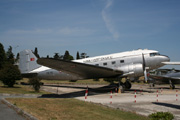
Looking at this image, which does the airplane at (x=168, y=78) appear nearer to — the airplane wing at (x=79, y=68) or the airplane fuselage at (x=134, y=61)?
the airplane fuselage at (x=134, y=61)

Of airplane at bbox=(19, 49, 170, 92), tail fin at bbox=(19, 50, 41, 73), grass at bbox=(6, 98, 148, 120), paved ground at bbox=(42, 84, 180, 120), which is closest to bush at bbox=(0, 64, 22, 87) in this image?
tail fin at bbox=(19, 50, 41, 73)

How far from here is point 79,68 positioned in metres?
17.5

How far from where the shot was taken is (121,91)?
19.2m

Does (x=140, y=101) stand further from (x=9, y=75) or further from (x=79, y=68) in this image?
(x=9, y=75)

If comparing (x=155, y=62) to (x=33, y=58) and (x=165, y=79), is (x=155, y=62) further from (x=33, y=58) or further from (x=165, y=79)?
(x=33, y=58)

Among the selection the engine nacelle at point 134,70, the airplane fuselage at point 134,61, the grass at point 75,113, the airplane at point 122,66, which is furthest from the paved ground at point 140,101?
the airplane fuselage at point 134,61

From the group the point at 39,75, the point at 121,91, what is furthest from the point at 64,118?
the point at 39,75

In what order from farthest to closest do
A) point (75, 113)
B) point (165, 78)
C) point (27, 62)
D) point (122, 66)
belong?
point (165, 78) < point (27, 62) < point (122, 66) < point (75, 113)

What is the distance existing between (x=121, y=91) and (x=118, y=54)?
4558 mm

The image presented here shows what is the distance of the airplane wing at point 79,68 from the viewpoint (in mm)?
14734

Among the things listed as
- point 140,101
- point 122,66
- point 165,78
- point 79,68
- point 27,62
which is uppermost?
point 27,62

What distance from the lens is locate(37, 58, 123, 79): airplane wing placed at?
14.7 meters

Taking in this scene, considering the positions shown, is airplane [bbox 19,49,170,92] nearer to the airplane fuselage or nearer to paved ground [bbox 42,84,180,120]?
the airplane fuselage

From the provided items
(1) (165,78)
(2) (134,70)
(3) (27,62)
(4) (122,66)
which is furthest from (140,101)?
(3) (27,62)
